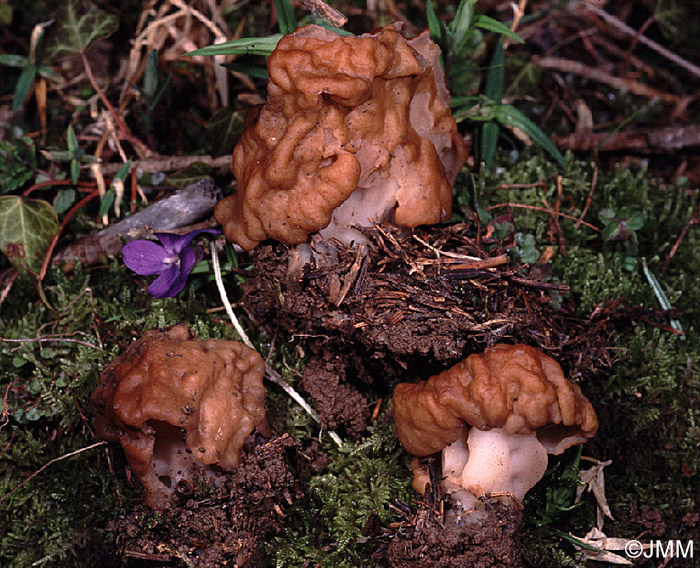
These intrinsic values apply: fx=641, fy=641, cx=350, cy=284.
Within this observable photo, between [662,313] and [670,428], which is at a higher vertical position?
[662,313]

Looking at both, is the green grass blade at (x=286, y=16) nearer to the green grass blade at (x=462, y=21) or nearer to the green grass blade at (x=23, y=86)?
the green grass blade at (x=462, y=21)

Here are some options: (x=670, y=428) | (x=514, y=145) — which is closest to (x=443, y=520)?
(x=670, y=428)

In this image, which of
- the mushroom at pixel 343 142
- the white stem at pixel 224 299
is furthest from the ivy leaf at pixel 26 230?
the mushroom at pixel 343 142

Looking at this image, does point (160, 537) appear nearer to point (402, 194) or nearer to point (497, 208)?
point (402, 194)

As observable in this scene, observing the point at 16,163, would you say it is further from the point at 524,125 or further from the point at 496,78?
the point at 524,125

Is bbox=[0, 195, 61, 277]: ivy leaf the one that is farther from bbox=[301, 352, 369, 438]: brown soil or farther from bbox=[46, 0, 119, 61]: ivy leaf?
bbox=[301, 352, 369, 438]: brown soil

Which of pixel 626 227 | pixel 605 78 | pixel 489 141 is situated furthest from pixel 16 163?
pixel 605 78
